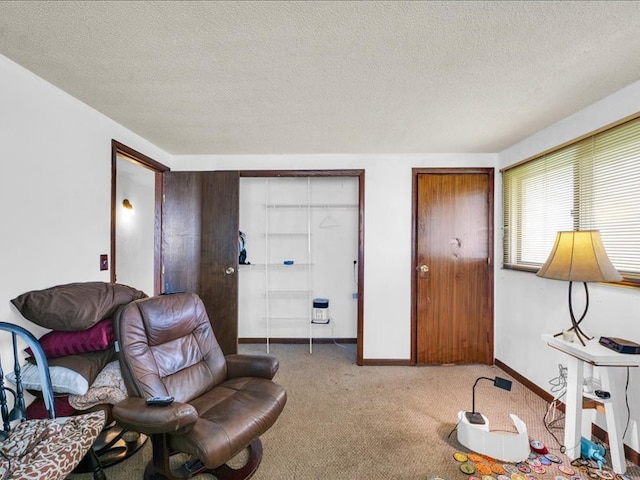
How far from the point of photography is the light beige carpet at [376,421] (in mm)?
1909

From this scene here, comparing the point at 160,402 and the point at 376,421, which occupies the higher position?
the point at 160,402

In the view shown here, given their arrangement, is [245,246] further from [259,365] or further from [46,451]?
[46,451]

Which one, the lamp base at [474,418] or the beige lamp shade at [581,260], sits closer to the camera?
the beige lamp shade at [581,260]

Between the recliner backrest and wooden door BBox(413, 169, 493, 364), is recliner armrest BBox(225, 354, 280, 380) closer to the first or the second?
the recliner backrest

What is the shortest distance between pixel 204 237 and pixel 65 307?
71.4 inches

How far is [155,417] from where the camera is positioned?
4.92 ft

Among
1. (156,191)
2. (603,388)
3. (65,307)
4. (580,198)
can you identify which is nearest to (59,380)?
(65,307)

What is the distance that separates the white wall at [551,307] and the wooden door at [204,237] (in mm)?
2891

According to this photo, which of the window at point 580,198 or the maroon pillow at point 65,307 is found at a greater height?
the window at point 580,198

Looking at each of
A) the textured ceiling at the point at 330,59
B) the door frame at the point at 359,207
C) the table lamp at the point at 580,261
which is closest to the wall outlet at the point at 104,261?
the textured ceiling at the point at 330,59

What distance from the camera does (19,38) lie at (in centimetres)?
158

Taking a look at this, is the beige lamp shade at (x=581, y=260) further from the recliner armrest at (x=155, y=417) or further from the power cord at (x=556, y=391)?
the recliner armrest at (x=155, y=417)

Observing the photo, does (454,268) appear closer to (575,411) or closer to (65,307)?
(575,411)

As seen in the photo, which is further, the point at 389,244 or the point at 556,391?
the point at 389,244
